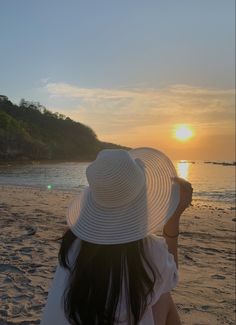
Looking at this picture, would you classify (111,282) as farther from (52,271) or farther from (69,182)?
(69,182)

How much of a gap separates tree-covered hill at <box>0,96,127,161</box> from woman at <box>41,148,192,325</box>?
7490 centimetres

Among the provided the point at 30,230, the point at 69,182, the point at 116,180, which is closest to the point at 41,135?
the point at 69,182

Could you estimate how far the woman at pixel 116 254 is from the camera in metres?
1.67

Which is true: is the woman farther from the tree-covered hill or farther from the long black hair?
the tree-covered hill

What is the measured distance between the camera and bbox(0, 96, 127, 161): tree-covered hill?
3132 inches

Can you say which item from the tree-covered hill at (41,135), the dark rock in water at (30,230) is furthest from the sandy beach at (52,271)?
the tree-covered hill at (41,135)

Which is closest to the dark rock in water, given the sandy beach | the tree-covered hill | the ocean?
the sandy beach

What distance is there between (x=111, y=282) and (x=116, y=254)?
0.11m

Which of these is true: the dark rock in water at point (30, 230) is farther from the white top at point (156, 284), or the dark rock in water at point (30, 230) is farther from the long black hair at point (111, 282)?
the long black hair at point (111, 282)

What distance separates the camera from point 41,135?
352 feet

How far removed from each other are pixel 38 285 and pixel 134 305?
11.2 feet

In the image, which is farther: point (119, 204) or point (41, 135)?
point (41, 135)

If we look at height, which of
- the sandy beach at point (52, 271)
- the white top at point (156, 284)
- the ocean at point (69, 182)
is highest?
the white top at point (156, 284)

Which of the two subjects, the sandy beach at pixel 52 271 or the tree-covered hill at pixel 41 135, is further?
the tree-covered hill at pixel 41 135
